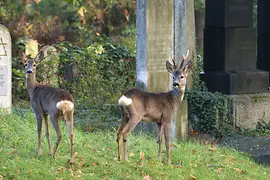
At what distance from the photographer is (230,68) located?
16828 millimetres

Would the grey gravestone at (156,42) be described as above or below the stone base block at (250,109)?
above

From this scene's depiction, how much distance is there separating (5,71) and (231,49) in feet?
14.6

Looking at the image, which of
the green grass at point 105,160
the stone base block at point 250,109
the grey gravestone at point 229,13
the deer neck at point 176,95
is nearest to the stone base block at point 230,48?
the grey gravestone at point 229,13

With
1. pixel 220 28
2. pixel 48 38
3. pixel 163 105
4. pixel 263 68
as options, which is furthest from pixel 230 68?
pixel 48 38

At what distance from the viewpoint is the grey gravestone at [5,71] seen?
15.2 meters

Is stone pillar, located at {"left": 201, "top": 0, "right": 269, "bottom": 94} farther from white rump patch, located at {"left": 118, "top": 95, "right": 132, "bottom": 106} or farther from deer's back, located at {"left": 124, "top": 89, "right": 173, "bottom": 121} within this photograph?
white rump patch, located at {"left": 118, "top": 95, "right": 132, "bottom": 106}

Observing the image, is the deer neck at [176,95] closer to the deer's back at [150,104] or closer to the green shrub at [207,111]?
the deer's back at [150,104]

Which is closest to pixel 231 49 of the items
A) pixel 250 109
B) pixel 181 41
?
pixel 250 109

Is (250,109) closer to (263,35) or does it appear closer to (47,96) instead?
(263,35)

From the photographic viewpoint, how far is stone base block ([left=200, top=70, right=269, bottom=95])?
1655 cm

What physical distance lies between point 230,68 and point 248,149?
2.47 m

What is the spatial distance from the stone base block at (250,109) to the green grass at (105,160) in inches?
85.0

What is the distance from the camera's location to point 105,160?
12.1 m

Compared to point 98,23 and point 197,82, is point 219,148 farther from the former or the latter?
point 98,23
